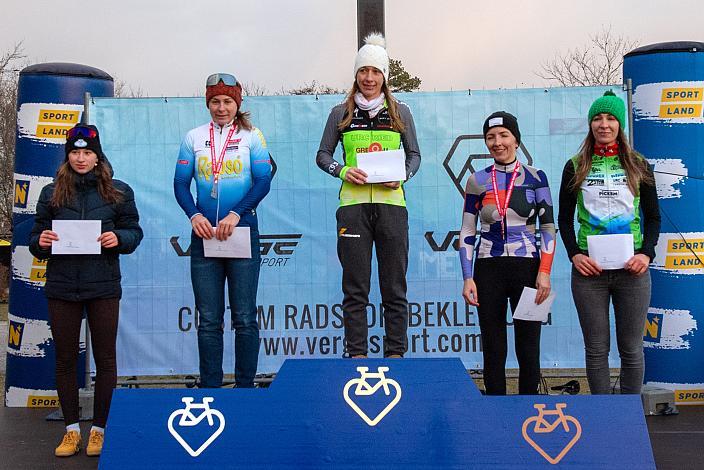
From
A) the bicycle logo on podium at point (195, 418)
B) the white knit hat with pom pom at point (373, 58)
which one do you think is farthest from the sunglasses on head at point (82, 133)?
the bicycle logo on podium at point (195, 418)

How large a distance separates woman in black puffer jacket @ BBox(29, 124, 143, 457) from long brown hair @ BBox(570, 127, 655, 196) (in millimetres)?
2275

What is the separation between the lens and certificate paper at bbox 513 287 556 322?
4164 mm

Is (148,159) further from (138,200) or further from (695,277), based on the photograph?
(695,277)

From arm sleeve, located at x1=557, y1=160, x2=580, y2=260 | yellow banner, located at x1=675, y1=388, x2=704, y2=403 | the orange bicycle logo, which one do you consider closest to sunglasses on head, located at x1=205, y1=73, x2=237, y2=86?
arm sleeve, located at x1=557, y1=160, x2=580, y2=260

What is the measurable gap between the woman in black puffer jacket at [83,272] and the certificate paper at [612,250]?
233 cm

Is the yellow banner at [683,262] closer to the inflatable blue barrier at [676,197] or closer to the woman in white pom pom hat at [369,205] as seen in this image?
the inflatable blue barrier at [676,197]

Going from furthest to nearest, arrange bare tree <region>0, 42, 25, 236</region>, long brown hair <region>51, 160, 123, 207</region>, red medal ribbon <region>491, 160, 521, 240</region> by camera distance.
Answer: bare tree <region>0, 42, 25, 236</region> < long brown hair <region>51, 160, 123, 207</region> < red medal ribbon <region>491, 160, 521, 240</region>

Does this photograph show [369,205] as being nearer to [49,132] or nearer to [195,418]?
[195,418]

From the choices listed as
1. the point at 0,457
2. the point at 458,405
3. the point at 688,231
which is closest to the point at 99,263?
the point at 0,457

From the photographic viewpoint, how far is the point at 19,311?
6555 mm

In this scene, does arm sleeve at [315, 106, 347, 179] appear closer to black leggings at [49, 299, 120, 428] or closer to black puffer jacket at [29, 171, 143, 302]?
black puffer jacket at [29, 171, 143, 302]

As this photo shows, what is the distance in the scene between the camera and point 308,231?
6.21m

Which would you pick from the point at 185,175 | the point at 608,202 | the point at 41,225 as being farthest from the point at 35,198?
the point at 608,202

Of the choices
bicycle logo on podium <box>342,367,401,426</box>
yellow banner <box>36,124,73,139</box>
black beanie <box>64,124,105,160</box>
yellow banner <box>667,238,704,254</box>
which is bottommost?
bicycle logo on podium <box>342,367,401,426</box>
